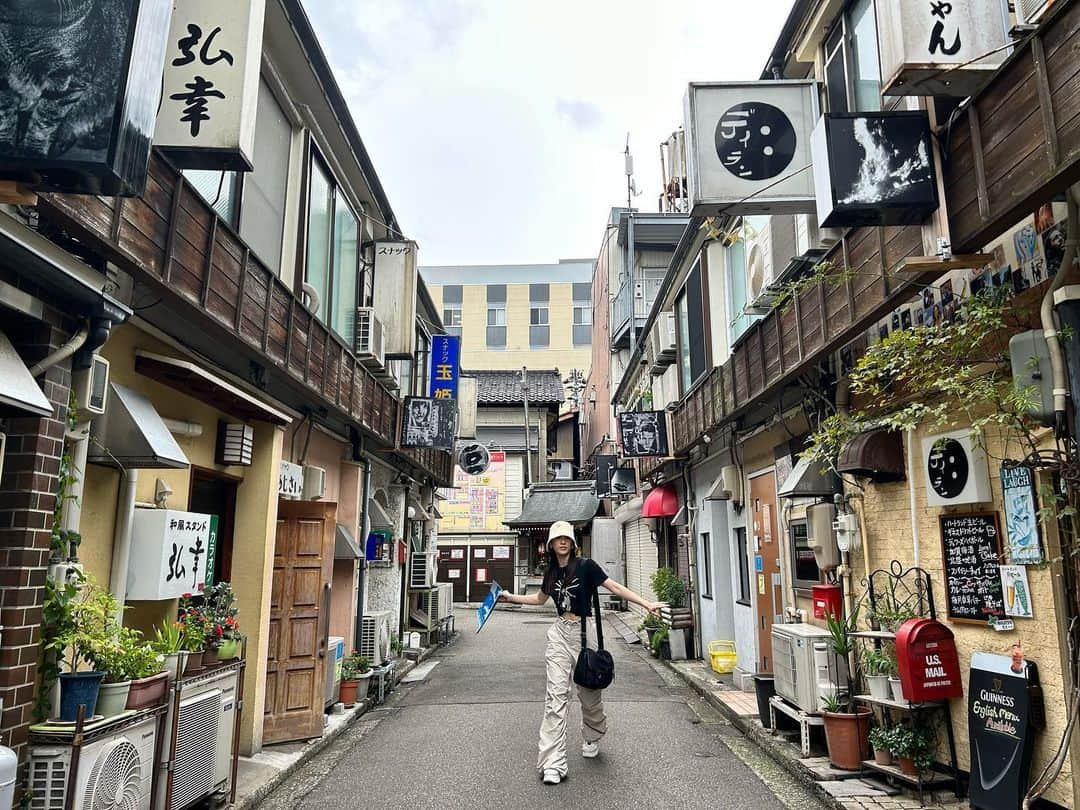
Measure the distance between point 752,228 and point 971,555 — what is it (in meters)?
6.52

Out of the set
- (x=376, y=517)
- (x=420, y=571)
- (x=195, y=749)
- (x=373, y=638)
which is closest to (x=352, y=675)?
(x=373, y=638)

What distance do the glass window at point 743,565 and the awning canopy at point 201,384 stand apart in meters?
8.06

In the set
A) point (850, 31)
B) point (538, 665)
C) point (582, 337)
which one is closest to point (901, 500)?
point (850, 31)

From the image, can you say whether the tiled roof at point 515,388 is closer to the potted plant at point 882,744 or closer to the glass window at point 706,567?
the glass window at point 706,567

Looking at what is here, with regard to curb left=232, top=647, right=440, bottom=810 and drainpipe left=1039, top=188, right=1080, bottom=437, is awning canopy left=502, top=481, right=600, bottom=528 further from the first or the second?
drainpipe left=1039, top=188, right=1080, bottom=437

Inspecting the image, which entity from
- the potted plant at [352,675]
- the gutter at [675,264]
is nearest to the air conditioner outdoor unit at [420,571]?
the potted plant at [352,675]

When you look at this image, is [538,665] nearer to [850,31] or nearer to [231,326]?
[231,326]

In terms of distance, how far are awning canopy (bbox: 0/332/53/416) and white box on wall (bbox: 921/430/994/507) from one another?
589 cm

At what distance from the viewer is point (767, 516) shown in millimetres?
10695

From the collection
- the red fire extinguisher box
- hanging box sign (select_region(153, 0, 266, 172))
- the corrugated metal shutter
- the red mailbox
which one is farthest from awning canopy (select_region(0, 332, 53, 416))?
the corrugated metal shutter

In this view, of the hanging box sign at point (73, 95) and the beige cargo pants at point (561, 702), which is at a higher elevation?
the hanging box sign at point (73, 95)

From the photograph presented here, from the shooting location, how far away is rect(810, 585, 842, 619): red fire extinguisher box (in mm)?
7922

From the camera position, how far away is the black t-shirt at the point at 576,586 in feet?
23.1

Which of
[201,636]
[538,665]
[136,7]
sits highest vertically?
[136,7]
